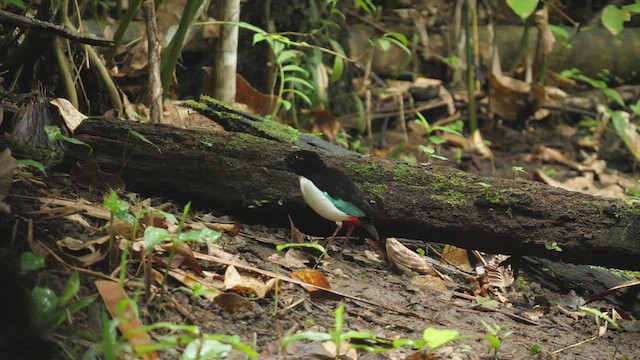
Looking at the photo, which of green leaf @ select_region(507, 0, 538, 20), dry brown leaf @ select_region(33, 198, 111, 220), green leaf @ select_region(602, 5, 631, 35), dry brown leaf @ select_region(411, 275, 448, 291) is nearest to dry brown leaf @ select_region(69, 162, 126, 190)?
dry brown leaf @ select_region(33, 198, 111, 220)

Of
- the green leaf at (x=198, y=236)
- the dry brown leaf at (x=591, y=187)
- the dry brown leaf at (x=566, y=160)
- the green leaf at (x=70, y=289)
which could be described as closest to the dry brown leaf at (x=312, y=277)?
the green leaf at (x=198, y=236)

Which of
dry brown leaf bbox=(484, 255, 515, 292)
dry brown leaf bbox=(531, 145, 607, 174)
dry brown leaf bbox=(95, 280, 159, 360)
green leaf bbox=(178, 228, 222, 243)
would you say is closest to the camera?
dry brown leaf bbox=(95, 280, 159, 360)

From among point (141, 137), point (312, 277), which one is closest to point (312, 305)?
point (312, 277)

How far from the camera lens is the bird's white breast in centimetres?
392

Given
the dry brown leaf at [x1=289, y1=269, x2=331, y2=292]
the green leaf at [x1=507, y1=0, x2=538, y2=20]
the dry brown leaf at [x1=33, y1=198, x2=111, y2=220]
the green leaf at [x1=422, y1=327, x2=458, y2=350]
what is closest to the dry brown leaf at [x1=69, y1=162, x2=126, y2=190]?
the dry brown leaf at [x1=33, y1=198, x2=111, y2=220]

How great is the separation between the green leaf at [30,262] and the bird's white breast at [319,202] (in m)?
1.49

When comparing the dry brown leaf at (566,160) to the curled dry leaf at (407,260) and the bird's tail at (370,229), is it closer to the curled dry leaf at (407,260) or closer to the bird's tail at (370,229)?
the curled dry leaf at (407,260)

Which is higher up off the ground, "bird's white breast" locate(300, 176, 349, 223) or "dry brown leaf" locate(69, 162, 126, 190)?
"dry brown leaf" locate(69, 162, 126, 190)

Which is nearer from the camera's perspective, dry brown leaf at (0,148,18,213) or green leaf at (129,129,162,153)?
dry brown leaf at (0,148,18,213)

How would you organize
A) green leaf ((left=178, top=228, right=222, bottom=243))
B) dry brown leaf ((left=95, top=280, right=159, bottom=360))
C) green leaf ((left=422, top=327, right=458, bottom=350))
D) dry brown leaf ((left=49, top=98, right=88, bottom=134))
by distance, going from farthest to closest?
dry brown leaf ((left=49, top=98, right=88, bottom=134)) → green leaf ((left=178, top=228, right=222, bottom=243)) → green leaf ((left=422, top=327, right=458, bottom=350)) → dry brown leaf ((left=95, top=280, right=159, bottom=360))

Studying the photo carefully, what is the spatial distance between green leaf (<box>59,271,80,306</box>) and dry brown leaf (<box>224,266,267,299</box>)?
78 cm

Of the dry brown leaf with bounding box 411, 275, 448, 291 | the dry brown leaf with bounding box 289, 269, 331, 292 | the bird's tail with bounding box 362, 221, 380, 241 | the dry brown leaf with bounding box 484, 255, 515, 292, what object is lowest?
the dry brown leaf with bounding box 484, 255, 515, 292

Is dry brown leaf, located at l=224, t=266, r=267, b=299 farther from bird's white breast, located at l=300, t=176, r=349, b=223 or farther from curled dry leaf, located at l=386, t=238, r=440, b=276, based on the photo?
curled dry leaf, located at l=386, t=238, r=440, b=276

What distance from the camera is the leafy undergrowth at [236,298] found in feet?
8.91
